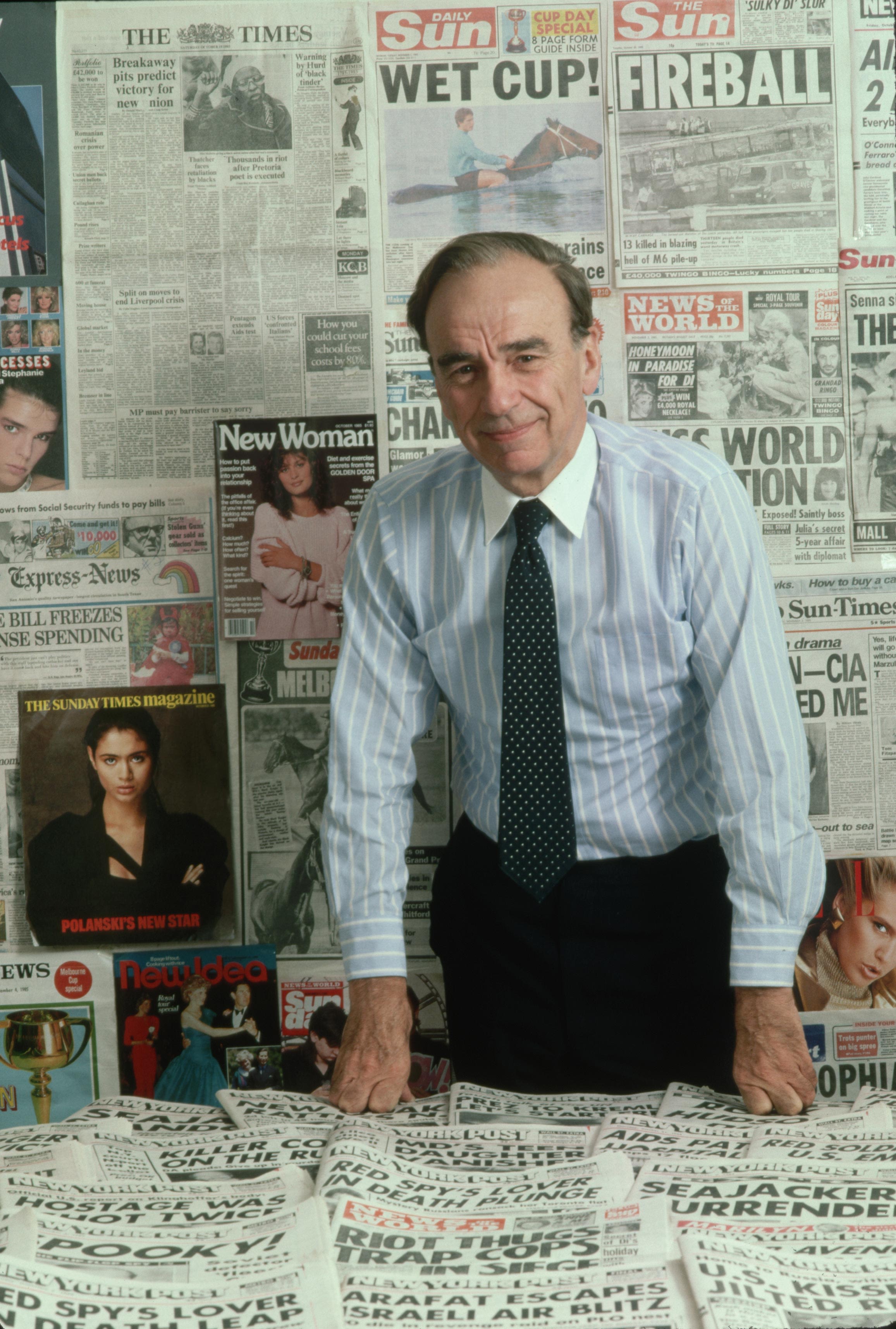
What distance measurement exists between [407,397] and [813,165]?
715 millimetres

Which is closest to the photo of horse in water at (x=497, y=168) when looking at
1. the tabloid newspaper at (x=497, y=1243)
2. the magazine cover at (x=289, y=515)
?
the magazine cover at (x=289, y=515)

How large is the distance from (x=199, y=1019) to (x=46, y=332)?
1117 millimetres

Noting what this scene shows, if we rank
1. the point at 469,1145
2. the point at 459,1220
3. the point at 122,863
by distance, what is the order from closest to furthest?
the point at 459,1220 < the point at 469,1145 < the point at 122,863

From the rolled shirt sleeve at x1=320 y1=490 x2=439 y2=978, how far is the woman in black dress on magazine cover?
1.84 ft

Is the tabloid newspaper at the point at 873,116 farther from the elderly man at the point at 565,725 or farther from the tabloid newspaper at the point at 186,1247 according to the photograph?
the tabloid newspaper at the point at 186,1247

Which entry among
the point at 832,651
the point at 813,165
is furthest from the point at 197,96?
the point at 832,651

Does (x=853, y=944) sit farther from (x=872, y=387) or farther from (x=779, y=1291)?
(x=779, y=1291)

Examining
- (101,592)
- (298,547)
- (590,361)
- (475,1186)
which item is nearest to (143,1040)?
(101,592)

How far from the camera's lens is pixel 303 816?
174cm

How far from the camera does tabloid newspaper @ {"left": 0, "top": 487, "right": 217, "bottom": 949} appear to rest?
171 cm

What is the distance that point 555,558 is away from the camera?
1.24 metres

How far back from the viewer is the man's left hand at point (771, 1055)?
41.6 inches

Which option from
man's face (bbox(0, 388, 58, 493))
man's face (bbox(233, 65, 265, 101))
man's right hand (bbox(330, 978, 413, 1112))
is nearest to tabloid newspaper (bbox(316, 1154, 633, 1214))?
man's right hand (bbox(330, 978, 413, 1112))

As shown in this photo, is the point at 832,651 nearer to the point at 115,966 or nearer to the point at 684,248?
the point at 684,248
